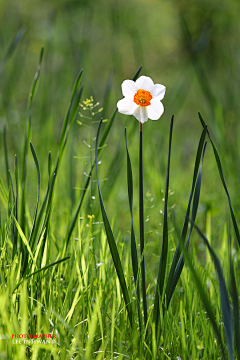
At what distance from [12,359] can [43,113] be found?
1.06 meters

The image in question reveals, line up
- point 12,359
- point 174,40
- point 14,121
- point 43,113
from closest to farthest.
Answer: point 12,359
point 43,113
point 14,121
point 174,40

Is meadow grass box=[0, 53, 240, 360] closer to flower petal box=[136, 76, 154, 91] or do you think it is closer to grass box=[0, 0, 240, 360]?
grass box=[0, 0, 240, 360]

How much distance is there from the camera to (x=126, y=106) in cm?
57

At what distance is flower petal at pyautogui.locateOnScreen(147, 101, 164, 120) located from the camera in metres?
0.57

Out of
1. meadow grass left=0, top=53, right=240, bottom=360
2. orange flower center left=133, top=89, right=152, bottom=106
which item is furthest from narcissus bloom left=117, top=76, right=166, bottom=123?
meadow grass left=0, top=53, right=240, bottom=360

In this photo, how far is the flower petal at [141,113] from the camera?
571mm

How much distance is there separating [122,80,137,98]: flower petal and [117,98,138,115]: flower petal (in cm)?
2

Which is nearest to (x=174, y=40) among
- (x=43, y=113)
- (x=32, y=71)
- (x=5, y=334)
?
(x=32, y=71)

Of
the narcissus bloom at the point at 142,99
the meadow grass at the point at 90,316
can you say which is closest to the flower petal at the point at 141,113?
the narcissus bloom at the point at 142,99

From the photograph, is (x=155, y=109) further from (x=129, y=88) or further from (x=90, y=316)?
(x=90, y=316)

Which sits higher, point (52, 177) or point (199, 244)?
point (52, 177)

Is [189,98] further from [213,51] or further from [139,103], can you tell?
[139,103]

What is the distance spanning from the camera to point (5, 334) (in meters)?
0.54

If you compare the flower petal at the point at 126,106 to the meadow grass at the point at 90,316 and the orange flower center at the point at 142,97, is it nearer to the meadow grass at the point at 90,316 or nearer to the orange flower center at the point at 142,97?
the orange flower center at the point at 142,97
